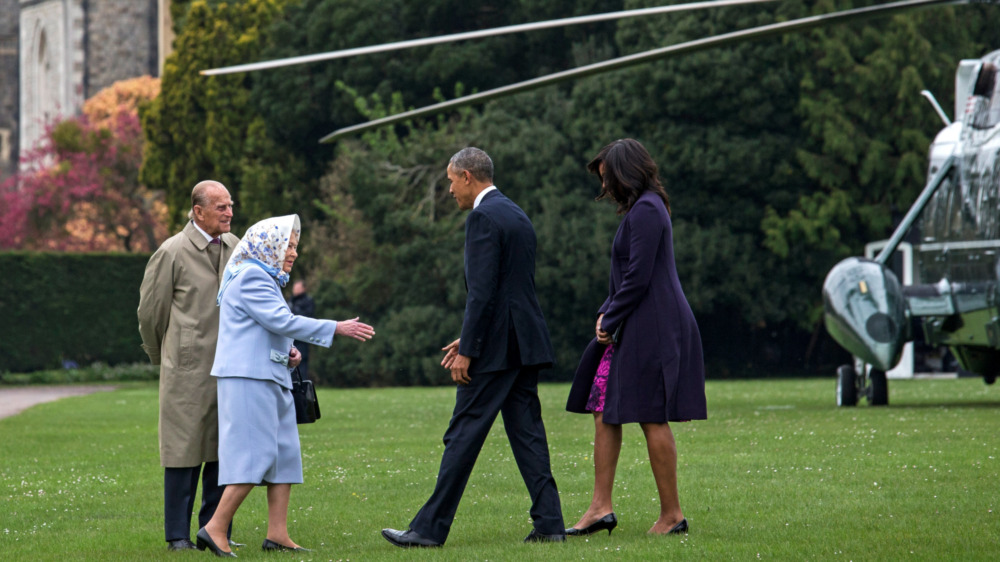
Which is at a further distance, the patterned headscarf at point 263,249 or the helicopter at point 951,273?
the helicopter at point 951,273

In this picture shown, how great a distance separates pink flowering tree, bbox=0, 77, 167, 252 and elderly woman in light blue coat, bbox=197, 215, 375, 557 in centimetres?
3967

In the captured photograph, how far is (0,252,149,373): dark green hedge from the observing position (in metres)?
32.3

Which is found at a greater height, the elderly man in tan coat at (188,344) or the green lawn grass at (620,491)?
the elderly man in tan coat at (188,344)

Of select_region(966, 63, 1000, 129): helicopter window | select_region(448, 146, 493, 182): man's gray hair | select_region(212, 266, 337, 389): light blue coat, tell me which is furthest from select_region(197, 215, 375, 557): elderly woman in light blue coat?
select_region(966, 63, 1000, 129): helicopter window

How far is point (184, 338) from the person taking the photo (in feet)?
22.0

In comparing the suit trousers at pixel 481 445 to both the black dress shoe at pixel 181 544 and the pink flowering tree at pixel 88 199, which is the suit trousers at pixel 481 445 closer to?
the black dress shoe at pixel 181 544

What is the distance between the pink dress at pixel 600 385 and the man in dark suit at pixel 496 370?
47 centimetres

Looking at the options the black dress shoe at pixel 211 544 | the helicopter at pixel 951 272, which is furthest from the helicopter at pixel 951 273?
the black dress shoe at pixel 211 544

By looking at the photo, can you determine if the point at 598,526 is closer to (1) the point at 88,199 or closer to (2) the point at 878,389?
(2) the point at 878,389

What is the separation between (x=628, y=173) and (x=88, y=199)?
134ft

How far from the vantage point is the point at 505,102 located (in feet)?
108

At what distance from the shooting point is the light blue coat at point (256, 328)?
6.36 metres

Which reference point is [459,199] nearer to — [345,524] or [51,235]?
[345,524]

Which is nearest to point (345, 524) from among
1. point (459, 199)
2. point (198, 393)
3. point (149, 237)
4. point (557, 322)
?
point (198, 393)
